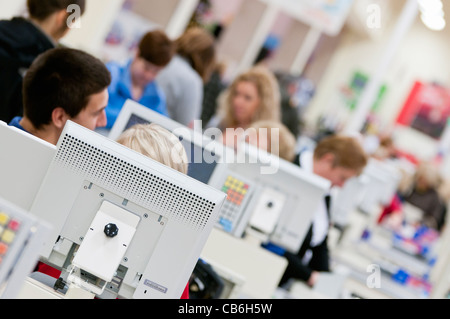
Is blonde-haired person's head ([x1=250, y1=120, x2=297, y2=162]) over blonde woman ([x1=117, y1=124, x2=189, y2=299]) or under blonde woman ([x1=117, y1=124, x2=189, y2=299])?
over

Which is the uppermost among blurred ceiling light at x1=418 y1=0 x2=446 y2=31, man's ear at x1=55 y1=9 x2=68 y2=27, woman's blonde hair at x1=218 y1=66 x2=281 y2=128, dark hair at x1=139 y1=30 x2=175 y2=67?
blurred ceiling light at x1=418 y1=0 x2=446 y2=31

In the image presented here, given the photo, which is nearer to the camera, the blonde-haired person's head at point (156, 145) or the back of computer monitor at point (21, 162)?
the back of computer monitor at point (21, 162)

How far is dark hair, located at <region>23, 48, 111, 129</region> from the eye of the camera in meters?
2.18

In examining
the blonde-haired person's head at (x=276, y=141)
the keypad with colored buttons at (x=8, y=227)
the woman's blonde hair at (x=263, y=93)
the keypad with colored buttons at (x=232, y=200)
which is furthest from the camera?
the woman's blonde hair at (x=263, y=93)

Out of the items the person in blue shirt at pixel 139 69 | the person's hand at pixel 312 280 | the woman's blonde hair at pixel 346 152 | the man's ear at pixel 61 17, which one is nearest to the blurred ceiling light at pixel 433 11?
the woman's blonde hair at pixel 346 152

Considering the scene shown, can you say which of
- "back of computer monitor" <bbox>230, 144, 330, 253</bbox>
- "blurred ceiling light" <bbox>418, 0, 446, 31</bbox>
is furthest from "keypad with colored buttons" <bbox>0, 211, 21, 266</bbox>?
"blurred ceiling light" <bbox>418, 0, 446, 31</bbox>

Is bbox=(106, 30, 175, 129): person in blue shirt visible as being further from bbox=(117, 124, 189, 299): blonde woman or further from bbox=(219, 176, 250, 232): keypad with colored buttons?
bbox=(117, 124, 189, 299): blonde woman

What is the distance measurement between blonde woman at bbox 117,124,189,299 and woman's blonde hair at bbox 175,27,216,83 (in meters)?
2.35

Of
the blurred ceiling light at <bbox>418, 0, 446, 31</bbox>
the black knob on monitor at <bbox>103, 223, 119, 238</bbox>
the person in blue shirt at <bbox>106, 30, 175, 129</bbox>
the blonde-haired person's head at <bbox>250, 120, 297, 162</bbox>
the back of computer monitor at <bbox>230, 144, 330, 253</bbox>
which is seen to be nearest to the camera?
the black knob on monitor at <bbox>103, 223, 119, 238</bbox>

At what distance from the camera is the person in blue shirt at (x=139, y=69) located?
3.50 m

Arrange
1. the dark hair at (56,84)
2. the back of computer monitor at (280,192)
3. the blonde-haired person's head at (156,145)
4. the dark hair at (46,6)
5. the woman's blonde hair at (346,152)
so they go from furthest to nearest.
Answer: the woman's blonde hair at (346,152), the back of computer monitor at (280,192), the dark hair at (46,6), the dark hair at (56,84), the blonde-haired person's head at (156,145)

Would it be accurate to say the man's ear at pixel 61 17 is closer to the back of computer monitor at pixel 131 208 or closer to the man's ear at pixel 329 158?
the back of computer monitor at pixel 131 208

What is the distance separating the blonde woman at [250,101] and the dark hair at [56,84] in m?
2.16
